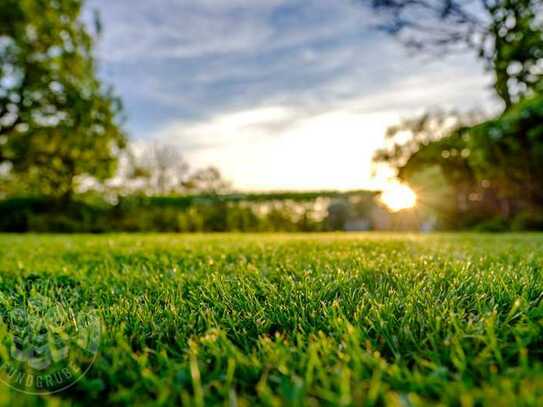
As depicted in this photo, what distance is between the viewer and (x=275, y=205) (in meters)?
12.1

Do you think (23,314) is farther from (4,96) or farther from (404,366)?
(4,96)

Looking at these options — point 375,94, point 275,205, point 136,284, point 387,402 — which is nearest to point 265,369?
point 387,402

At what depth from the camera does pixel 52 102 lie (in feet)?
33.5

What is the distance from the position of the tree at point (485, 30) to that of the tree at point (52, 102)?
876 cm

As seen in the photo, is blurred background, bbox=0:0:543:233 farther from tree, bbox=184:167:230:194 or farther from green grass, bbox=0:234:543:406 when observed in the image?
tree, bbox=184:167:230:194

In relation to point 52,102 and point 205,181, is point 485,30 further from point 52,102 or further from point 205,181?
point 205,181

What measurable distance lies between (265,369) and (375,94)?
10.1 m

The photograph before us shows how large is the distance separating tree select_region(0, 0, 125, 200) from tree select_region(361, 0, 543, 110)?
8.76 m

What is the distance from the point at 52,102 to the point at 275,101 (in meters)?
6.63

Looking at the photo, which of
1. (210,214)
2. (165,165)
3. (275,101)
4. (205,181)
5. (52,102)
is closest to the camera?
(52,102)

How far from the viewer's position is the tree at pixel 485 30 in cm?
930

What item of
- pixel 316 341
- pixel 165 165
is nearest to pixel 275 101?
pixel 316 341

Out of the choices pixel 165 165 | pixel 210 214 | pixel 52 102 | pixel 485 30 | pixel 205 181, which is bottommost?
pixel 210 214

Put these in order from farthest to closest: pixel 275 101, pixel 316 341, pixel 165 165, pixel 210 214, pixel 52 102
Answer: pixel 165 165 → pixel 210 214 → pixel 275 101 → pixel 52 102 → pixel 316 341
